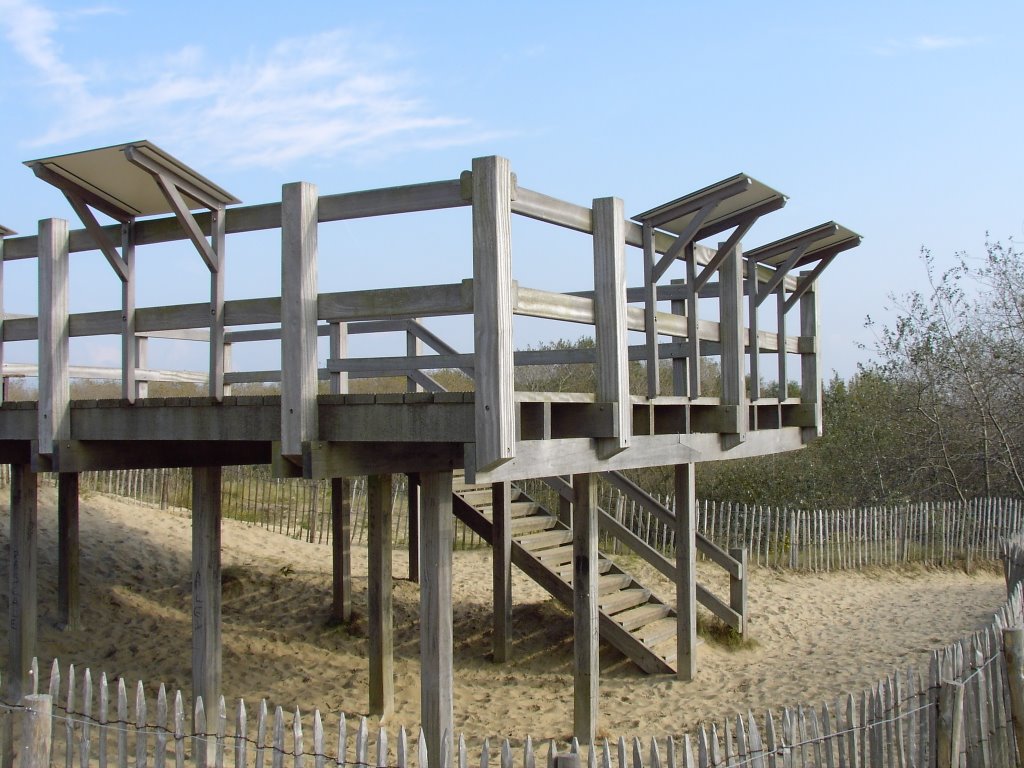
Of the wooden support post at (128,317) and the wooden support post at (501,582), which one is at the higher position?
the wooden support post at (128,317)

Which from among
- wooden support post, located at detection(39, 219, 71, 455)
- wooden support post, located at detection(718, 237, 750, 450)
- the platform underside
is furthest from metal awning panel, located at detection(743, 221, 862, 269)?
wooden support post, located at detection(39, 219, 71, 455)

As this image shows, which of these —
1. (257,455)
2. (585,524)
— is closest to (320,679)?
(257,455)

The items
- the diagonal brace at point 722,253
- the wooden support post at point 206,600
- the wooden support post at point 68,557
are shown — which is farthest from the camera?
the wooden support post at point 68,557

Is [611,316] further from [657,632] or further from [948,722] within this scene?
[657,632]

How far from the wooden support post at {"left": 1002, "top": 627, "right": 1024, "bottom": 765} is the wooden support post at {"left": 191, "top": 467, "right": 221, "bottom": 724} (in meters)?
5.78

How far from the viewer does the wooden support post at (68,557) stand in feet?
35.8

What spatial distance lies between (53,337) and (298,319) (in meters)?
2.59

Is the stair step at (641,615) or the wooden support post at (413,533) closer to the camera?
the stair step at (641,615)

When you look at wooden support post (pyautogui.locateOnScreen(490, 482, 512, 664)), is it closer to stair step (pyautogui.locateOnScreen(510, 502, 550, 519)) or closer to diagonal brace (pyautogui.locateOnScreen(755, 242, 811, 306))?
stair step (pyautogui.locateOnScreen(510, 502, 550, 519))

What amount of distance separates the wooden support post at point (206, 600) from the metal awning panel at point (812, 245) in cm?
573

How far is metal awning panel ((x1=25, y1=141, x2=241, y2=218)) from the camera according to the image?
6332 mm

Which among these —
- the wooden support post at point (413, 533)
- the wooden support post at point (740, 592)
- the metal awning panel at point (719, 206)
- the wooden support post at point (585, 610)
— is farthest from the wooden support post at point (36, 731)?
the wooden support post at point (740, 592)

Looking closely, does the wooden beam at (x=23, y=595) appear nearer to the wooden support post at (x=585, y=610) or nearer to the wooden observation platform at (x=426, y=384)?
the wooden observation platform at (x=426, y=384)

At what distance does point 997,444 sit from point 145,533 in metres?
17.3
